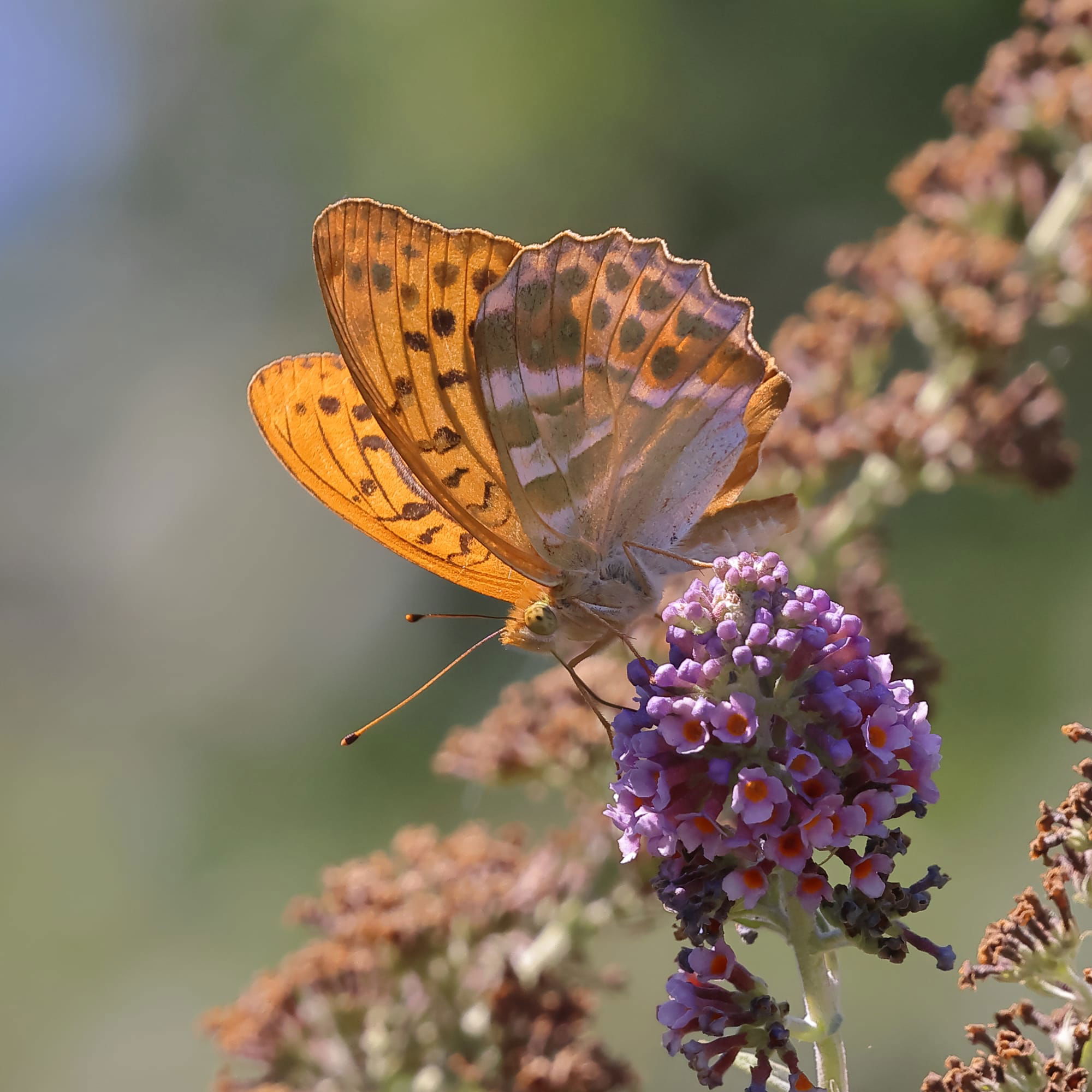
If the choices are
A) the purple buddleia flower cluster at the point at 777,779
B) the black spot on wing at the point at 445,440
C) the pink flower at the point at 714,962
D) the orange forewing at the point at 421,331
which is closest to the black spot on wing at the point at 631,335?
the orange forewing at the point at 421,331

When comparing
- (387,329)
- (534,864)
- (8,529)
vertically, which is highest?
(8,529)

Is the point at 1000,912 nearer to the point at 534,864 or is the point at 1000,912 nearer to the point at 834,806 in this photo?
the point at 534,864

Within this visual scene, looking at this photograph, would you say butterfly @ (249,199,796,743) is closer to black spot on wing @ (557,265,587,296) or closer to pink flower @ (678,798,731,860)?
black spot on wing @ (557,265,587,296)

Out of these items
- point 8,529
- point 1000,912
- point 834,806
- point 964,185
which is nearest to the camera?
point 834,806

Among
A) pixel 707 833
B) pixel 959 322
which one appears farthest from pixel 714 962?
pixel 959 322

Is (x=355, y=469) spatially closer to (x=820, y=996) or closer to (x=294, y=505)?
(x=820, y=996)

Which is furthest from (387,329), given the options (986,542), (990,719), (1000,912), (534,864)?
(986,542)

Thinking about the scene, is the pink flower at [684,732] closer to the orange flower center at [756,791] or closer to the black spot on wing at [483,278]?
the orange flower center at [756,791]
